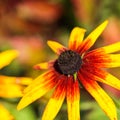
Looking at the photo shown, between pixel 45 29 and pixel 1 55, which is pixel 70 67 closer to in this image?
pixel 1 55

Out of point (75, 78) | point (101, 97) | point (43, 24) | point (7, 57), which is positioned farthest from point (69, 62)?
point (43, 24)

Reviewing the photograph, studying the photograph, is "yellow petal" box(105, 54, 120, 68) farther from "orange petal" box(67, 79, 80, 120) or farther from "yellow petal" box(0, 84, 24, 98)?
"yellow petal" box(0, 84, 24, 98)

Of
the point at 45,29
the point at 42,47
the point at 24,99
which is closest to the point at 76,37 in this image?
the point at 24,99

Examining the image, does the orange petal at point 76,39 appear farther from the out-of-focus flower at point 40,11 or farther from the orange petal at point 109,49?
the out-of-focus flower at point 40,11

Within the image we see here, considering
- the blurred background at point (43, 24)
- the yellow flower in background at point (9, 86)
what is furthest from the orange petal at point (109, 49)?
the blurred background at point (43, 24)

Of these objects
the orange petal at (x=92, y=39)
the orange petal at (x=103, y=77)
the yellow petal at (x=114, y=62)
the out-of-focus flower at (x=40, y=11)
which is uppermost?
the out-of-focus flower at (x=40, y=11)

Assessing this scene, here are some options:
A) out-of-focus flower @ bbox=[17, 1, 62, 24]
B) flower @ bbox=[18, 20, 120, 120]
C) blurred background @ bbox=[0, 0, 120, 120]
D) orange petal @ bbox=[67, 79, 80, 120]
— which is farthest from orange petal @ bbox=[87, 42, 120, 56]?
out-of-focus flower @ bbox=[17, 1, 62, 24]
